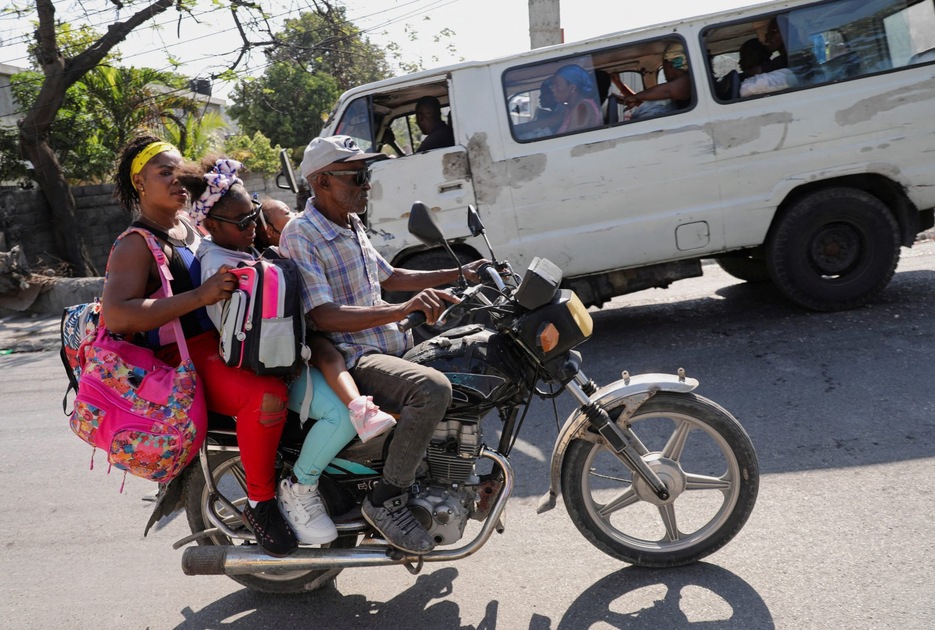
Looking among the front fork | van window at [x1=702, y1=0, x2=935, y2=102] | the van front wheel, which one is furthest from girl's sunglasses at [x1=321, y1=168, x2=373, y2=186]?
the van front wheel

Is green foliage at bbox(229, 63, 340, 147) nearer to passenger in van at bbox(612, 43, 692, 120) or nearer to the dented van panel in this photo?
the dented van panel

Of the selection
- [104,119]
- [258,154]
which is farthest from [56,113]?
[258,154]

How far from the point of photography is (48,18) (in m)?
12.0

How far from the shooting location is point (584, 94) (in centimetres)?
594

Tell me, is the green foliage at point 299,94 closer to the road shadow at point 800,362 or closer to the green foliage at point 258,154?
the green foliage at point 258,154

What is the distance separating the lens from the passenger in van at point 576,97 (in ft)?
19.4

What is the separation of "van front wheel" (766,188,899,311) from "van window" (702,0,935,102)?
2.95 ft

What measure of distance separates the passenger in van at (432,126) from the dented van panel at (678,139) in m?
0.09

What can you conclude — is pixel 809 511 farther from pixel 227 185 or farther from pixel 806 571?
pixel 227 185

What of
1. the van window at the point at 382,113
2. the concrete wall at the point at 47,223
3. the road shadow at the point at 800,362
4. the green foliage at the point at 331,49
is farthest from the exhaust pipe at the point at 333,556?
the green foliage at the point at 331,49

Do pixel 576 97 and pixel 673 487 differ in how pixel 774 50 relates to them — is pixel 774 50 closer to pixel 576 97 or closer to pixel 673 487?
pixel 576 97

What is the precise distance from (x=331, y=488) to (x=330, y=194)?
1.11 meters

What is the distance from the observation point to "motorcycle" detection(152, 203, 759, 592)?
2.77 meters

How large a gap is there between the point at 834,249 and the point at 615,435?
13.1 feet
